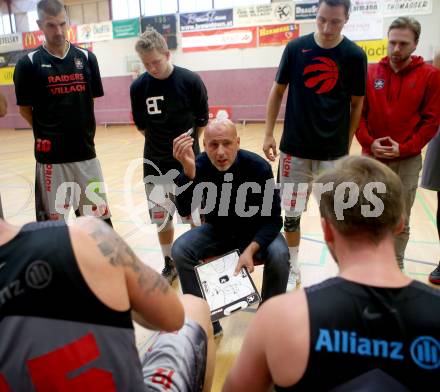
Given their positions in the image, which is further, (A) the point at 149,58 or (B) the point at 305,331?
(A) the point at 149,58

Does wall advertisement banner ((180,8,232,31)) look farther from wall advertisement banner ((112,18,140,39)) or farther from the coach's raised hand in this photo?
the coach's raised hand

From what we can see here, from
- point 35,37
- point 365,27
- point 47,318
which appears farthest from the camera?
point 35,37

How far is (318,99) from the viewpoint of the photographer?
2760 millimetres

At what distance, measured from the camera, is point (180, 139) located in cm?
242

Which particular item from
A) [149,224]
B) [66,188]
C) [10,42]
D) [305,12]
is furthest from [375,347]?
[10,42]

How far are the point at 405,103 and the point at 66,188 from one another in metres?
2.64

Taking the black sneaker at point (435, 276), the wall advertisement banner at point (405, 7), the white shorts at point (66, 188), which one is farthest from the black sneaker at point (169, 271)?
the wall advertisement banner at point (405, 7)

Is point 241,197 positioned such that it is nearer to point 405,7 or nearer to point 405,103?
point 405,103

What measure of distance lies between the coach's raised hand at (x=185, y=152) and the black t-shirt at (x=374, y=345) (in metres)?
1.69

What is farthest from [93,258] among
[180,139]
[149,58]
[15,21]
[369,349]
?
[15,21]

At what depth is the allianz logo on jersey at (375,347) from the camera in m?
0.90

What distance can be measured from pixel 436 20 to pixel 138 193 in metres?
10.0

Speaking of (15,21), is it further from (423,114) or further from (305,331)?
(305,331)

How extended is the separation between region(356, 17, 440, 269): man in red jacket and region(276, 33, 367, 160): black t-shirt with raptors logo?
17cm
